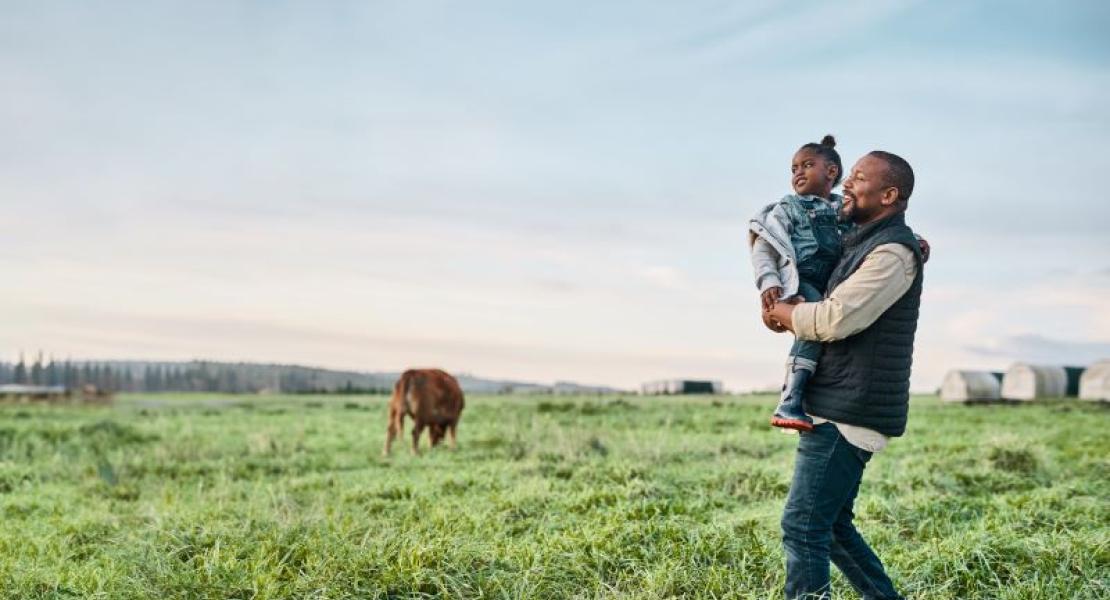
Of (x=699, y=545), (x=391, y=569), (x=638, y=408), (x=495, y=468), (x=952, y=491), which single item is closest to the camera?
(x=391, y=569)

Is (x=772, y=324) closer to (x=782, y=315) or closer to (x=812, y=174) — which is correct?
(x=782, y=315)

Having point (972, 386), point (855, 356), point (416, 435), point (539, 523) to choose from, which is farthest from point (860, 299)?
point (972, 386)

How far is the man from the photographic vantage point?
3730 mm

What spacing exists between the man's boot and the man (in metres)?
0.07

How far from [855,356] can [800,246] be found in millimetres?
530

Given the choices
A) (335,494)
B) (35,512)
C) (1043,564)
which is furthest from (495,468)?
(1043,564)

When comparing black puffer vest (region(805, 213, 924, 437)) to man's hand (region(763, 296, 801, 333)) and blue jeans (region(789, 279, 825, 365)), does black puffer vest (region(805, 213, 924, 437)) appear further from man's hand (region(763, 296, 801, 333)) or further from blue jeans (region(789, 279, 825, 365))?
man's hand (region(763, 296, 801, 333))

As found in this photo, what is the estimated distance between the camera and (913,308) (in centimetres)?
390

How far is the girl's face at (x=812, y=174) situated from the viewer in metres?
4.00

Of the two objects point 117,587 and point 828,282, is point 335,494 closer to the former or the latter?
point 117,587

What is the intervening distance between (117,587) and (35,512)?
14.0ft

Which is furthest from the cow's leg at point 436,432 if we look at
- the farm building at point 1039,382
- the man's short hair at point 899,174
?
the farm building at point 1039,382

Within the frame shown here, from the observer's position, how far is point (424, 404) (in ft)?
48.4

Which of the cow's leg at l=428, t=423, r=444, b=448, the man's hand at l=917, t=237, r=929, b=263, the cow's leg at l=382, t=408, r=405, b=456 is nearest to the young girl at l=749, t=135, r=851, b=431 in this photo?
the man's hand at l=917, t=237, r=929, b=263
